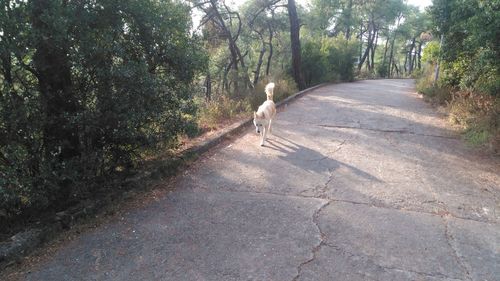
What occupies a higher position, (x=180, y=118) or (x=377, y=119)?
(x=180, y=118)

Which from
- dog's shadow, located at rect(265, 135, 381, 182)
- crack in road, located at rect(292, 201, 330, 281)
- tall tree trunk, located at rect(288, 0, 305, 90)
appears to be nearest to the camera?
crack in road, located at rect(292, 201, 330, 281)

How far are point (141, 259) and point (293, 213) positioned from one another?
178 centimetres

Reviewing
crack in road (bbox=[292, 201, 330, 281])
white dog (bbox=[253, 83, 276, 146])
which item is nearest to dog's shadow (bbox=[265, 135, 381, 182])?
white dog (bbox=[253, 83, 276, 146])

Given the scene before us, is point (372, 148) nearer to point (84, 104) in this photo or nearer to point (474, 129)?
point (474, 129)

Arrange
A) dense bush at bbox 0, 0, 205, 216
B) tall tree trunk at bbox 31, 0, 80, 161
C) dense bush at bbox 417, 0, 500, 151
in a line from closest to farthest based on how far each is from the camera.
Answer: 1. dense bush at bbox 0, 0, 205, 216
2. tall tree trunk at bbox 31, 0, 80, 161
3. dense bush at bbox 417, 0, 500, 151

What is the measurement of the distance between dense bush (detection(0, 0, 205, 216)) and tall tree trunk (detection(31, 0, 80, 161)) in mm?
11

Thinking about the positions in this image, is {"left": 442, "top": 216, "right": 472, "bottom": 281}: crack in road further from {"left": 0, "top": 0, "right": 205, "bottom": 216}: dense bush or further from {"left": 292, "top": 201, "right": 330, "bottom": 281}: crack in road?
{"left": 0, "top": 0, "right": 205, "bottom": 216}: dense bush

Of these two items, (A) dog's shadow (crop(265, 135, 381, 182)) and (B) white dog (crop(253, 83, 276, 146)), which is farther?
(B) white dog (crop(253, 83, 276, 146))

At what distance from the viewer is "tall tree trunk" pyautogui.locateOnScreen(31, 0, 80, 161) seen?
3730mm

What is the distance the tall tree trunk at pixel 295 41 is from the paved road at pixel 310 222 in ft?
35.5

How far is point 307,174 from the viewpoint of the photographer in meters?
5.62

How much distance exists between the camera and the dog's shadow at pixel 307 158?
5.80 m

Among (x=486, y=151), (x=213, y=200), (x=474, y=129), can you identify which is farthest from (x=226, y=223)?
(x=474, y=129)

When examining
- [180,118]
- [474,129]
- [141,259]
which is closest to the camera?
[141,259]
